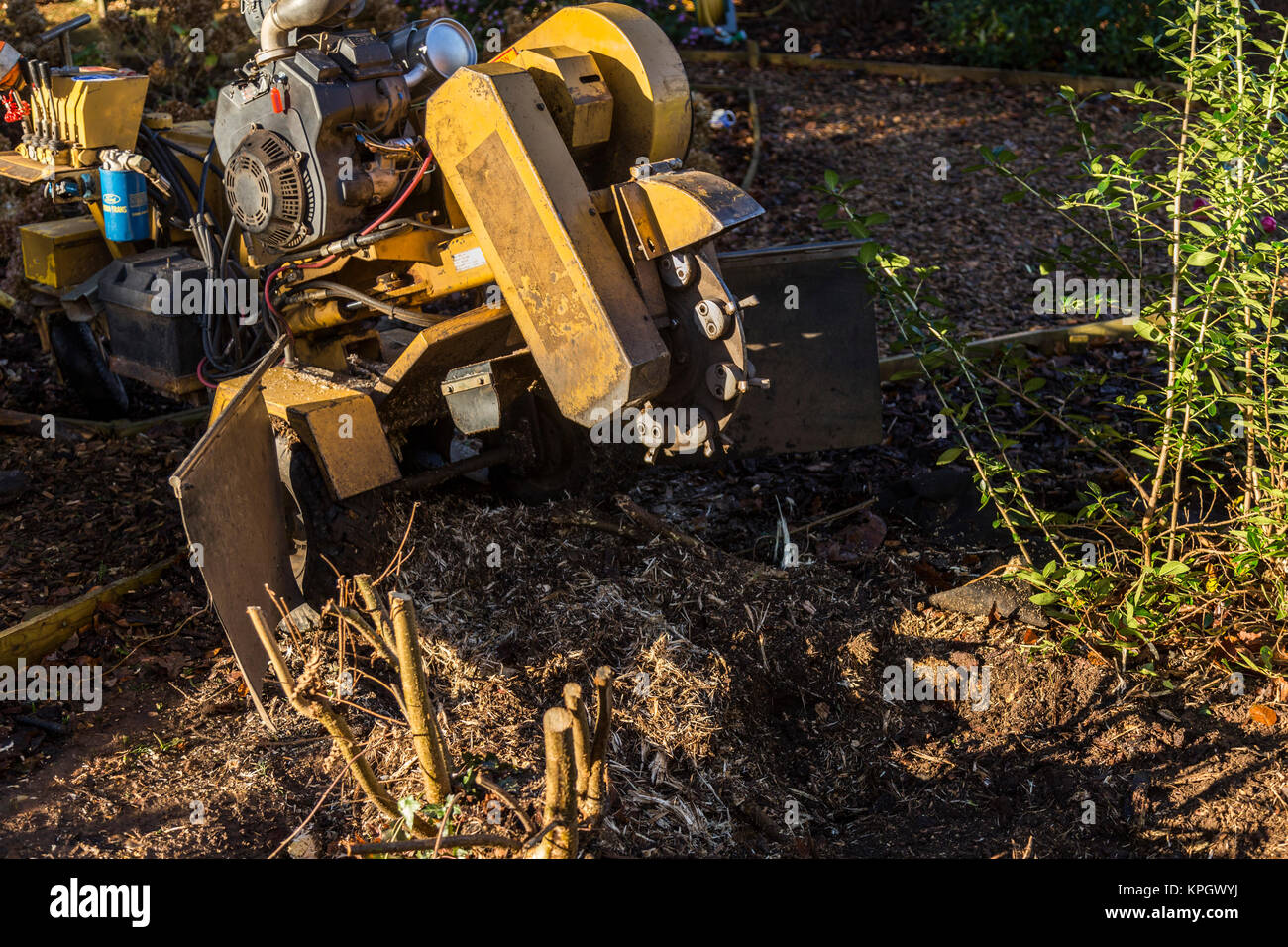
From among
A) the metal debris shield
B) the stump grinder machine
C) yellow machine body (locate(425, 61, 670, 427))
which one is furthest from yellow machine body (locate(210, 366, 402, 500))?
the metal debris shield

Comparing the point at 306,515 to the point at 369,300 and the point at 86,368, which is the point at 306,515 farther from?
the point at 86,368

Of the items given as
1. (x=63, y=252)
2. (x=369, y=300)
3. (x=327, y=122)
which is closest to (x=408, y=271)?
(x=369, y=300)

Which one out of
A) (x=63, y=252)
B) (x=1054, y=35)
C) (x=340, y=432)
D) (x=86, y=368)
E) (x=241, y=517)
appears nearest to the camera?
(x=241, y=517)

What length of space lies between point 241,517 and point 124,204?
2.10 meters

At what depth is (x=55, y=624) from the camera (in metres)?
4.87

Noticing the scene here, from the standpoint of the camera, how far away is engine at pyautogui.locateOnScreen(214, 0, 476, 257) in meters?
4.43

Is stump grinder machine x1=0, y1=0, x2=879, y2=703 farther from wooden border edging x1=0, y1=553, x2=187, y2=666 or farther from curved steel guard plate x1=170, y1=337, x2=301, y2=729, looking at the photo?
wooden border edging x1=0, y1=553, x2=187, y2=666

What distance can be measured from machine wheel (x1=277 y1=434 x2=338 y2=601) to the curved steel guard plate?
7 centimetres

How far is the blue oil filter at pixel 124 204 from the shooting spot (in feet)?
18.4

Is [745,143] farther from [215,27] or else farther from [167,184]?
[167,184]

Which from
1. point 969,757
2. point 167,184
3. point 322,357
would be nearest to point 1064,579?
point 969,757

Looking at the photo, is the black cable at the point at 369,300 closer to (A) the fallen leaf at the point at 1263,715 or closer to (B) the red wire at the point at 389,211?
(B) the red wire at the point at 389,211

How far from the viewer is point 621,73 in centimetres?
437

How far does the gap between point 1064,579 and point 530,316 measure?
2.02 m
